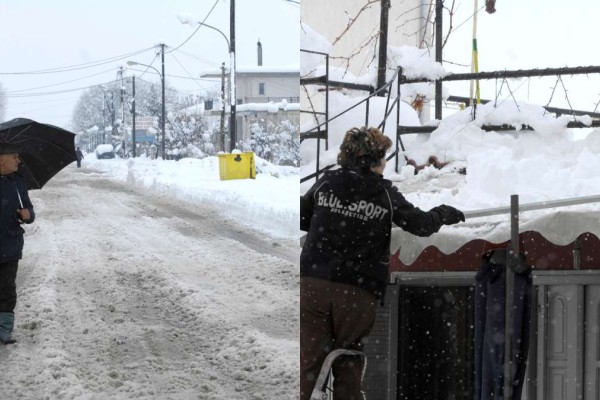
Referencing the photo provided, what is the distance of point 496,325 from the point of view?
136 cm

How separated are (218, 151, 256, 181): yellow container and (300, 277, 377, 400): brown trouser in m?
0.29

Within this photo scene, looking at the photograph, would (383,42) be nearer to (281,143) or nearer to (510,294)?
(281,143)

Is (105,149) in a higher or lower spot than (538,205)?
higher

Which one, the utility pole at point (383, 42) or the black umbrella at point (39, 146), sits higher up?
the utility pole at point (383, 42)

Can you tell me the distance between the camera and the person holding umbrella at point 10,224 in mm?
985

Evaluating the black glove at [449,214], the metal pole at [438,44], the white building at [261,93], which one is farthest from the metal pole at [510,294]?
the white building at [261,93]

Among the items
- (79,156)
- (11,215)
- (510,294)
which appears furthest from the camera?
(510,294)

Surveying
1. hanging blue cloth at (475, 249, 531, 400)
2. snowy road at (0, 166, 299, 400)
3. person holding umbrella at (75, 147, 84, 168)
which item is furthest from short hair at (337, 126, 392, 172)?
person holding umbrella at (75, 147, 84, 168)

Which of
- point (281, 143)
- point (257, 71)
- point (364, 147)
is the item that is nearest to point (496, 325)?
point (364, 147)

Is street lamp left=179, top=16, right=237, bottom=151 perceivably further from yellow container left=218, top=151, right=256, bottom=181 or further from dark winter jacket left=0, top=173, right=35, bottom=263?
dark winter jacket left=0, top=173, right=35, bottom=263

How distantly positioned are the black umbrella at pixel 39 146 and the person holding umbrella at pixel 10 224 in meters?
0.01

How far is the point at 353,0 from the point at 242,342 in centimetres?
73

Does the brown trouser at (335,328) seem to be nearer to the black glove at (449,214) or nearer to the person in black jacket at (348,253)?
the person in black jacket at (348,253)

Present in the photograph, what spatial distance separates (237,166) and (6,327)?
0.45 meters
